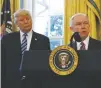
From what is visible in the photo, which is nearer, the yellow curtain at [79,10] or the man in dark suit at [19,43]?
the man in dark suit at [19,43]

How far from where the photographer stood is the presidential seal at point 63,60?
3.28 feet

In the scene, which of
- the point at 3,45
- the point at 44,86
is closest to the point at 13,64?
the point at 3,45

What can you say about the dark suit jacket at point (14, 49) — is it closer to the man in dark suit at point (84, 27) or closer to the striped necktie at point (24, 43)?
the striped necktie at point (24, 43)

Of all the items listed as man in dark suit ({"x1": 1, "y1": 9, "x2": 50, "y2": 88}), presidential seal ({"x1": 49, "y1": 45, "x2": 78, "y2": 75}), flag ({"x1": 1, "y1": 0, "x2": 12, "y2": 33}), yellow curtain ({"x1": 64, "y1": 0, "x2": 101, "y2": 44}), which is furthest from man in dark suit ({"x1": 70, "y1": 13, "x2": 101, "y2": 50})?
flag ({"x1": 1, "y1": 0, "x2": 12, "y2": 33})

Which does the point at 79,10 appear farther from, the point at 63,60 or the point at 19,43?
the point at 63,60

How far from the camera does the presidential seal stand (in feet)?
3.28

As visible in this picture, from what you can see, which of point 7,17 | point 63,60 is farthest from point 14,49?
point 7,17

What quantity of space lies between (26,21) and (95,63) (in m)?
1.66

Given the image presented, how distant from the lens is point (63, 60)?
100cm

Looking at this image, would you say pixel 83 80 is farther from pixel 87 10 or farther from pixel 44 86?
pixel 87 10

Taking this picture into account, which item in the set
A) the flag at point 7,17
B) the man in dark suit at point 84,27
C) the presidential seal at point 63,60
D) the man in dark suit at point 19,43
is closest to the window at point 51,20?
the flag at point 7,17

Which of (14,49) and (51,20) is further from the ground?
(51,20)

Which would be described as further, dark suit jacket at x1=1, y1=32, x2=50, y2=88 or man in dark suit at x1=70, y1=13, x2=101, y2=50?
dark suit jacket at x1=1, y1=32, x2=50, y2=88

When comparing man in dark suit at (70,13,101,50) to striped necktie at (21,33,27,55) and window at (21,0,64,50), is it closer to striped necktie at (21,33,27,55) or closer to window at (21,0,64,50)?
striped necktie at (21,33,27,55)
